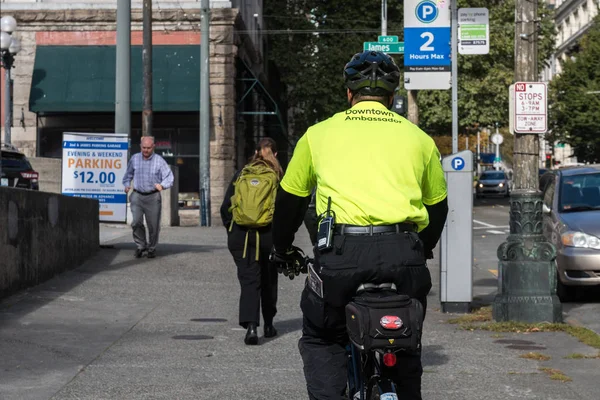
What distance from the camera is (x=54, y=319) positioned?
10.9m

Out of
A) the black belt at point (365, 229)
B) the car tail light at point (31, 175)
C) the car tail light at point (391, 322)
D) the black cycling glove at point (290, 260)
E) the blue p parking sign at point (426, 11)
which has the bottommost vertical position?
the car tail light at point (391, 322)

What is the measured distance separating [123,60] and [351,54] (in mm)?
28720

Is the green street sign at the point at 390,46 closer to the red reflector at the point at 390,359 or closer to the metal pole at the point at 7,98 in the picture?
the metal pole at the point at 7,98

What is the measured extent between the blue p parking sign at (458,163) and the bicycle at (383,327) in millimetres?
7556

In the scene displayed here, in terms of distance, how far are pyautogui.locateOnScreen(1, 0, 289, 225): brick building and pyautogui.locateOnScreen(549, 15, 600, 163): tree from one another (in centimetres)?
3040

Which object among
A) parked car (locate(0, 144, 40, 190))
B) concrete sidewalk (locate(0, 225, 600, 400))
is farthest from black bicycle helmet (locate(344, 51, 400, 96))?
parked car (locate(0, 144, 40, 190))

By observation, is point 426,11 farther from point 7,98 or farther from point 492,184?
point 492,184

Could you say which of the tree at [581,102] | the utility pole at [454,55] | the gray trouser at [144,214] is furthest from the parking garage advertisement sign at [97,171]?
the tree at [581,102]

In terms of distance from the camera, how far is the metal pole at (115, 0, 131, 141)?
19047 mm

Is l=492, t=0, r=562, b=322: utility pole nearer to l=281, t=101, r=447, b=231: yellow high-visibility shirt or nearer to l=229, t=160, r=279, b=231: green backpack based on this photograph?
l=229, t=160, r=279, b=231: green backpack

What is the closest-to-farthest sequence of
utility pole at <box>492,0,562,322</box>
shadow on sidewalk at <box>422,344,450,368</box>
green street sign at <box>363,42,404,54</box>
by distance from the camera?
1. shadow on sidewalk at <box>422,344,450,368</box>
2. utility pole at <box>492,0,562,322</box>
3. green street sign at <box>363,42,404,54</box>

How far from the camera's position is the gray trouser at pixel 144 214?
16547mm

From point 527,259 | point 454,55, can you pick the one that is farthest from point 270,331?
point 454,55

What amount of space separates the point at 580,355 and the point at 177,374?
10.3ft
